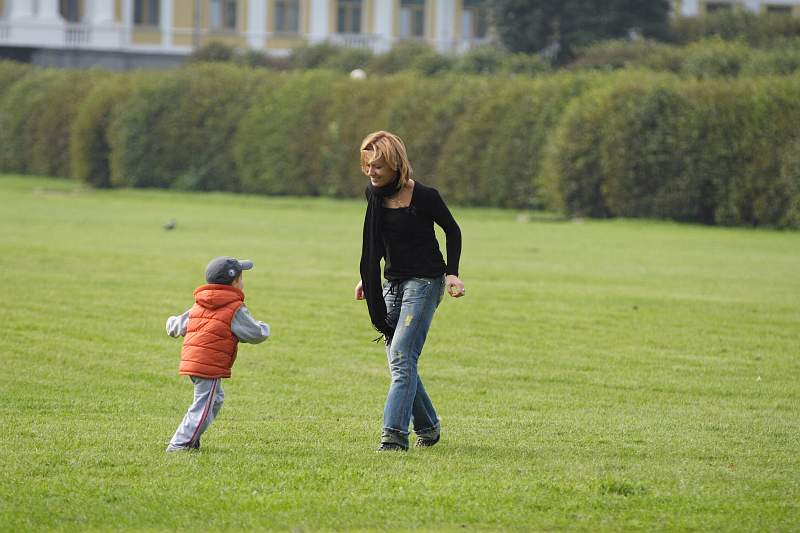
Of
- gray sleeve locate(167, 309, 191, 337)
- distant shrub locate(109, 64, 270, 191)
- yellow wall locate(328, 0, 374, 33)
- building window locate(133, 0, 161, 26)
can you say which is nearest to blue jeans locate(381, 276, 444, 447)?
gray sleeve locate(167, 309, 191, 337)

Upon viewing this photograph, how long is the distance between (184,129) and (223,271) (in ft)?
122

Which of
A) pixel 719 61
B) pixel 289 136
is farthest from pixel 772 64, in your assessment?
pixel 289 136

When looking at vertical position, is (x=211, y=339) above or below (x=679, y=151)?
above

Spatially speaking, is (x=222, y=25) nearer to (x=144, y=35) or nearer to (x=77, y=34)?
(x=144, y=35)

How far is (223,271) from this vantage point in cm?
807

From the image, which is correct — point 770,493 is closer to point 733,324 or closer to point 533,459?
point 533,459

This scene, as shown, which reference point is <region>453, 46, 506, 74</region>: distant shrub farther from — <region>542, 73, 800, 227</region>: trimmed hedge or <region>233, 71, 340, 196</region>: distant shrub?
<region>542, 73, 800, 227</region>: trimmed hedge

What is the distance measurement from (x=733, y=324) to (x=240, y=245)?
11535mm

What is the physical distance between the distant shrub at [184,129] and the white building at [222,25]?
918 inches

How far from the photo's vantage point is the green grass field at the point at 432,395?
684 cm

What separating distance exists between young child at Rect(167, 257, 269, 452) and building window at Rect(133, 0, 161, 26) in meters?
65.9

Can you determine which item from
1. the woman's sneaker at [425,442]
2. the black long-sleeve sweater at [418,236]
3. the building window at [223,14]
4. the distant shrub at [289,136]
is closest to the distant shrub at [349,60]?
the distant shrub at [289,136]

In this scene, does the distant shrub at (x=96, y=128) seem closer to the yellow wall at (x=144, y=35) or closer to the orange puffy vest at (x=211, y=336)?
the yellow wall at (x=144, y=35)

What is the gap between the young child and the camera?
8.02 metres
